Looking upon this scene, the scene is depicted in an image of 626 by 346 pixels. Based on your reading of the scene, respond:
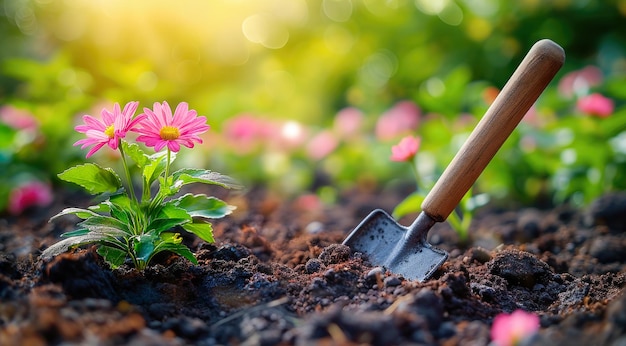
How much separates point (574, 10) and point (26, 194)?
4.58m

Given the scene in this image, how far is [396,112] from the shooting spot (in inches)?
170

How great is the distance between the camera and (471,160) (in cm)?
197

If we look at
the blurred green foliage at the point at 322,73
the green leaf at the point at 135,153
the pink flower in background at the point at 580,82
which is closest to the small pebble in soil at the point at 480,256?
the blurred green foliage at the point at 322,73

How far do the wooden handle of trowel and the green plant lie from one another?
2.29 feet

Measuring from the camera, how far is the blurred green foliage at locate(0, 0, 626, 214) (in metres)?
3.55

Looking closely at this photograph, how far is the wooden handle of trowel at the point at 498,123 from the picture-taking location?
1898 mm

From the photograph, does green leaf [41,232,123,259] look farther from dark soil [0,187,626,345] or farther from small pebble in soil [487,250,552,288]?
small pebble in soil [487,250,552,288]

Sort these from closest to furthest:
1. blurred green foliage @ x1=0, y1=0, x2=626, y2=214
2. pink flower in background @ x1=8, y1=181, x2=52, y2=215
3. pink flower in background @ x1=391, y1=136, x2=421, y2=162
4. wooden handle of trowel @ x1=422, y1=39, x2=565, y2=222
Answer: wooden handle of trowel @ x1=422, y1=39, x2=565, y2=222
pink flower in background @ x1=391, y1=136, x2=421, y2=162
pink flower in background @ x1=8, y1=181, x2=52, y2=215
blurred green foliage @ x1=0, y1=0, x2=626, y2=214

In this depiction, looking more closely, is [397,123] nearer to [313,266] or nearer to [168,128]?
[313,266]

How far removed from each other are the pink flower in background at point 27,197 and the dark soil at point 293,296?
2.71 ft

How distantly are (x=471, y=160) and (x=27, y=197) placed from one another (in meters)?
2.46

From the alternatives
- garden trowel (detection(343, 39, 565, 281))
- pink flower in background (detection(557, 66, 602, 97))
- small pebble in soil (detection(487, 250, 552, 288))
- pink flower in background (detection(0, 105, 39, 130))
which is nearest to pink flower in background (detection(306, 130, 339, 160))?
pink flower in background (detection(557, 66, 602, 97))

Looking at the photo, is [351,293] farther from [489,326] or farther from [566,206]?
[566,206]

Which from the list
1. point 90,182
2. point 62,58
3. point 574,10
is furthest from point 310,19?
point 90,182
